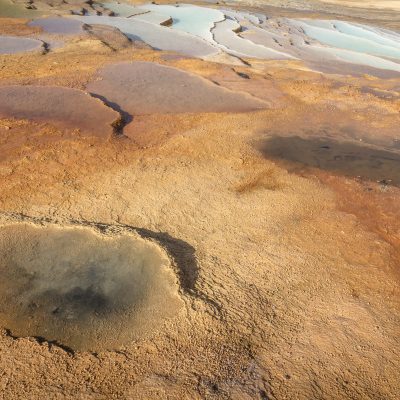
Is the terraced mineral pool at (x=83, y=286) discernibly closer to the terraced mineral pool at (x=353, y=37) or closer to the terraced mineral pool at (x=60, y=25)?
the terraced mineral pool at (x=60, y=25)

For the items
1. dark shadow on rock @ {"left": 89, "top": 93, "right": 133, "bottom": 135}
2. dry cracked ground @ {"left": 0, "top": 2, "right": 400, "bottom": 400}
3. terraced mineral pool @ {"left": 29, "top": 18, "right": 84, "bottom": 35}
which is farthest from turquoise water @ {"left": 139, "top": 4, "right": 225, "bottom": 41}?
dry cracked ground @ {"left": 0, "top": 2, "right": 400, "bottom": 400}

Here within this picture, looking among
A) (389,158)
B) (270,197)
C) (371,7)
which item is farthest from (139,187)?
(371,7)

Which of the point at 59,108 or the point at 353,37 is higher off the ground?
the point at 59,108

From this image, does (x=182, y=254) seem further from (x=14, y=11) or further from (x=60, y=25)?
(x=14, y=11)

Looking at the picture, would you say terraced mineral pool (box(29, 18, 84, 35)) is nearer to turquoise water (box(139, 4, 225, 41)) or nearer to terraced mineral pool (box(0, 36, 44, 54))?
terraced mineral pool (box(0, 36, 44, 54))

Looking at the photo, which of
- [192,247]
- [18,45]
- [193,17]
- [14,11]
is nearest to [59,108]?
[192,247]

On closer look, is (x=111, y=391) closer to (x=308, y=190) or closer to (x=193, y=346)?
(x=193, y=346)
